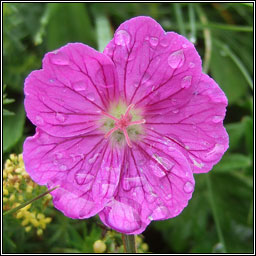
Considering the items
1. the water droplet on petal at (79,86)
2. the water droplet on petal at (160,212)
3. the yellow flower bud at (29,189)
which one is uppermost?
the water droplet on petal at (79,86)

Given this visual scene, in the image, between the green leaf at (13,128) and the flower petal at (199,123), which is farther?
the green leaf at (13,128)

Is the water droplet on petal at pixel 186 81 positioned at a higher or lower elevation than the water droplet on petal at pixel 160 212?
higher

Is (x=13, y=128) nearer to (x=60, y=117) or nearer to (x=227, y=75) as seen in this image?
(x=60, y=117)

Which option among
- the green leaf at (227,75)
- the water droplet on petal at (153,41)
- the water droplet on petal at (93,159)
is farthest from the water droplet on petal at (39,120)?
the green leaf at (227,75)

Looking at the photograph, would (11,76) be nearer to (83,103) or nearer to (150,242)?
(83,103)

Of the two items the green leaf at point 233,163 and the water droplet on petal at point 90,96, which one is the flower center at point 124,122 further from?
the green leaf at point 233,163

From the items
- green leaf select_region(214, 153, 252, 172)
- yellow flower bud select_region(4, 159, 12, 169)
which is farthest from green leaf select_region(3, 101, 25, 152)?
green leaf select_region(214, 153, 252, 172)

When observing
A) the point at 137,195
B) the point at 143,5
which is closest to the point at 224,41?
the point at 143,5

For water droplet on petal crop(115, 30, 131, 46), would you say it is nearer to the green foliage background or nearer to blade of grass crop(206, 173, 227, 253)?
the green foliage background

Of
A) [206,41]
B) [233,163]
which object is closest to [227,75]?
[206,41]
